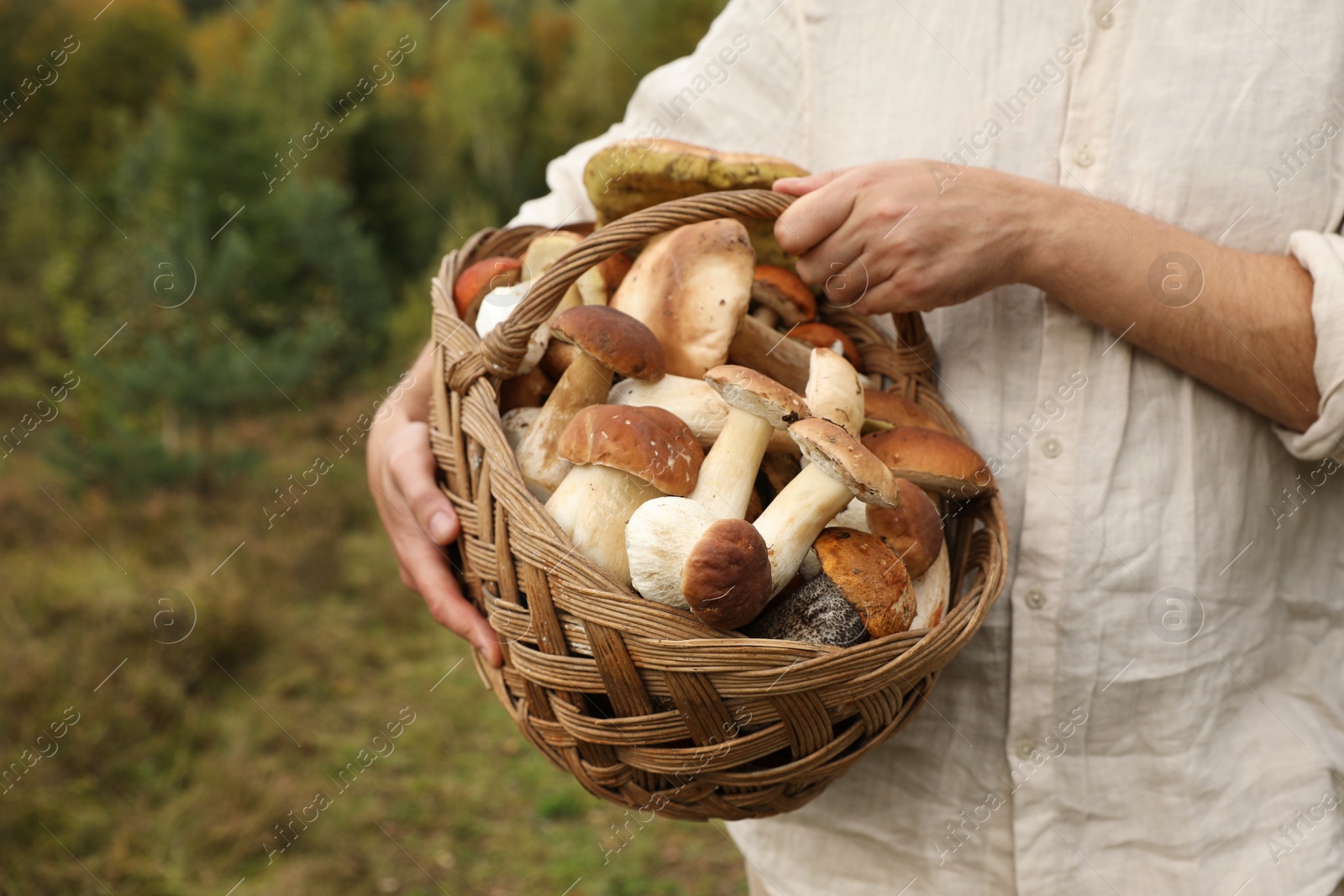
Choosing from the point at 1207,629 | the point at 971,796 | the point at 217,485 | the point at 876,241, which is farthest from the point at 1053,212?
the point at 217,485

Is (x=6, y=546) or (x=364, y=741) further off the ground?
(x=6, y=546)

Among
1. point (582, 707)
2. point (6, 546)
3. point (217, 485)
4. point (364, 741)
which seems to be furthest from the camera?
point (217, 485)

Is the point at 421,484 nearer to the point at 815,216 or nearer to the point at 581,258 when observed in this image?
the point at 581,258

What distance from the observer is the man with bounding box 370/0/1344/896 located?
1131mm

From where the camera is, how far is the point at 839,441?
3.24 ft

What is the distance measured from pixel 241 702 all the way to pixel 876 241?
3.27 meters

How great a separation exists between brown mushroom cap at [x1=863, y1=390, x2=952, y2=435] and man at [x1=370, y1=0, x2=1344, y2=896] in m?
0.12

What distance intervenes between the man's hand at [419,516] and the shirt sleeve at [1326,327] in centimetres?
107

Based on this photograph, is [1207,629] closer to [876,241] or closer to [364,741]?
[876,241]

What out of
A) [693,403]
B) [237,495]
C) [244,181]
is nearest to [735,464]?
[693,403]

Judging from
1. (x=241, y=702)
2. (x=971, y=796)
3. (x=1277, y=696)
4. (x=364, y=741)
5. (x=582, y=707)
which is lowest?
(x=364, y=741)

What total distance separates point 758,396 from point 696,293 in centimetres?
24

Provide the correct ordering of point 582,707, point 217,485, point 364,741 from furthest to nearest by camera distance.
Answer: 1. point 217,485
2. point 364,741
3. point 582,707

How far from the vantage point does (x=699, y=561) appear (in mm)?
918
